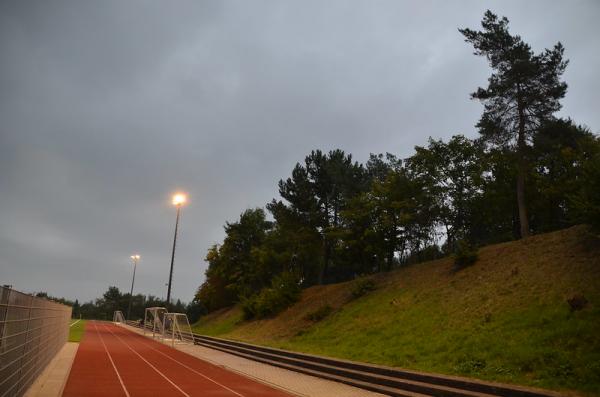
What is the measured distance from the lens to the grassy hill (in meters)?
11.8

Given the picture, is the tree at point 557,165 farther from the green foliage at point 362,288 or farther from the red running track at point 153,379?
the red running track at point 153,379

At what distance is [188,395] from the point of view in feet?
40.0

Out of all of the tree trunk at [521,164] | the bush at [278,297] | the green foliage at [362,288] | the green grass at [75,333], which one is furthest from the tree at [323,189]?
the green grass at [75,333]

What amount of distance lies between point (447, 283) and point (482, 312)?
540cm

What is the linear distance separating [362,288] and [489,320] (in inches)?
521

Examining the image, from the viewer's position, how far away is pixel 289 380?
51.3ft

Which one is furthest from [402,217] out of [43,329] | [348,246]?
[43,329]

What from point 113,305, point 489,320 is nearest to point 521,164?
point 489,320

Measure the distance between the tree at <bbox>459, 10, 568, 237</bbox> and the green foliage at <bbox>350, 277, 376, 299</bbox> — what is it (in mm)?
9892

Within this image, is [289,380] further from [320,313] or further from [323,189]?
[323,189]

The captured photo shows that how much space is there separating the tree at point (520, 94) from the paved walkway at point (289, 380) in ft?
53.8

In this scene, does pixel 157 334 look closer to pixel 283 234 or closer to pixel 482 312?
pixel 283 234

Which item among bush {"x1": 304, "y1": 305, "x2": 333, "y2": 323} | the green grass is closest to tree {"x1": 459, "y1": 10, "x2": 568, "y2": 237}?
bush {"x1": 304, "y1": 305, "x2": 333, "y2": 323}

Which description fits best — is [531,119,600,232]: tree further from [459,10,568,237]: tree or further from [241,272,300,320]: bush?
[241,272,300,320]: bush
